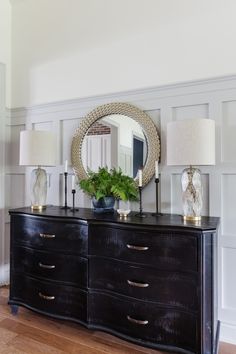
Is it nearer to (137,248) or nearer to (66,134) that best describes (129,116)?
(66,134)

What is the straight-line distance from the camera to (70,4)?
2688mm

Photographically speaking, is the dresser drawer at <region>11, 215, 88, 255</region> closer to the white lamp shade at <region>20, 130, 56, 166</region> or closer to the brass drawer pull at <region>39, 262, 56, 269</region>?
the brass drawer pull at <region>39, 262, 56, 269</region>

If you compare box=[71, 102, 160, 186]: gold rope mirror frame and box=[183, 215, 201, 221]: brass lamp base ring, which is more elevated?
box=[71, 102, 160, 186]: gold rope mirror frame

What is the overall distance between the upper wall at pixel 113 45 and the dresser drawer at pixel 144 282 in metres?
1.49

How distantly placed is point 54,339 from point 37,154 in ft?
4.79

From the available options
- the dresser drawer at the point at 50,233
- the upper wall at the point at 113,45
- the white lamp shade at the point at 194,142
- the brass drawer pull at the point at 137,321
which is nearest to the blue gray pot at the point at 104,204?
the dresser drawer at the point at 50,233

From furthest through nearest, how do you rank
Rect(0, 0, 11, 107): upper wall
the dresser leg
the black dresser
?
1. Rect(0, 0, 11, 107): upper wall
2. the dresser leg
3. the black dresser

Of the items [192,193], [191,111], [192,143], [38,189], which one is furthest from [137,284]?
[191,111]

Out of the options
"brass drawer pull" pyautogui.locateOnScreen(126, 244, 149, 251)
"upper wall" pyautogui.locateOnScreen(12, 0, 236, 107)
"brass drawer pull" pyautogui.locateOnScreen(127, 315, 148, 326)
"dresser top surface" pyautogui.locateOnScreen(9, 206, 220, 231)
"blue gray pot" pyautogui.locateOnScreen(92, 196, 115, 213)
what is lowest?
"brass drawer pull" pyautogui.locateOnScreen(127, 315, 148, 326)

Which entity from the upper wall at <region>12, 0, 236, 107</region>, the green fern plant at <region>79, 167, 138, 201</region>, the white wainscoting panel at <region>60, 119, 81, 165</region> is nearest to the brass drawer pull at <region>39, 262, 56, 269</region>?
the green fern plant at <region>79, 167, 138, 201</region>

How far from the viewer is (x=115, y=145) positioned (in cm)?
243

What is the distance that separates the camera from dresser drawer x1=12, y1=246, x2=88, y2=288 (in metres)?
2.03

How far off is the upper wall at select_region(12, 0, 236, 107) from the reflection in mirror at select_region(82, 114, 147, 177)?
32 centimetres

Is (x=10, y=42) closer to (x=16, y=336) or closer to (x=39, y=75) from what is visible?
(x=39, y=75)
